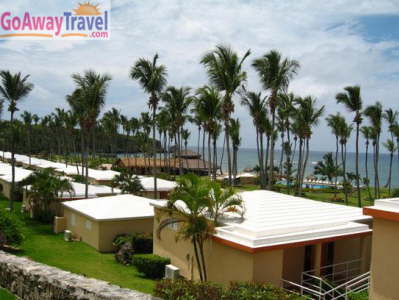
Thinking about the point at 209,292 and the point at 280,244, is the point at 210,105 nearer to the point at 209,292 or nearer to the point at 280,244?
the point at 280,244

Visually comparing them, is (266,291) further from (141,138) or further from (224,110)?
(141,138)

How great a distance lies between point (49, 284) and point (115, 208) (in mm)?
12545

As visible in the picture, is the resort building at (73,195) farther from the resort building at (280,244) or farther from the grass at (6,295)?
the grass at (6,295)

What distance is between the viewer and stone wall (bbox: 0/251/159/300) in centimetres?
861

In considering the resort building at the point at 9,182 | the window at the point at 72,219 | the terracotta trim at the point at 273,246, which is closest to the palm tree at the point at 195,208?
the terracotta trim at the point at 273,246

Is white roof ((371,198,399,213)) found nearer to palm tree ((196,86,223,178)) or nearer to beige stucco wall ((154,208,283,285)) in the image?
beige stucco wall ((154,208,283,285))

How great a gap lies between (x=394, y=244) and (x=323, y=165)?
45.2 m

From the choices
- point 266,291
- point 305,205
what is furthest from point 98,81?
point 266,291

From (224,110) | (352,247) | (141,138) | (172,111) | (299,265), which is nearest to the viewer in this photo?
(299,265)

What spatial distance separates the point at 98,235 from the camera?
68.1 ft

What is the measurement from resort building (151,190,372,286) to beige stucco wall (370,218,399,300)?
2.62 m

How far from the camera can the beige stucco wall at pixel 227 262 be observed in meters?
11.7

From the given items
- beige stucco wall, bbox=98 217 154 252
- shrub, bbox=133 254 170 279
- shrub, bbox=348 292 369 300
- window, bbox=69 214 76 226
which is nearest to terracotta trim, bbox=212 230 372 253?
shrub, bbox=348 292 369 300

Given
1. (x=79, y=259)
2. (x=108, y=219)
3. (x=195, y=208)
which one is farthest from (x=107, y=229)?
(x=195, y=208)
